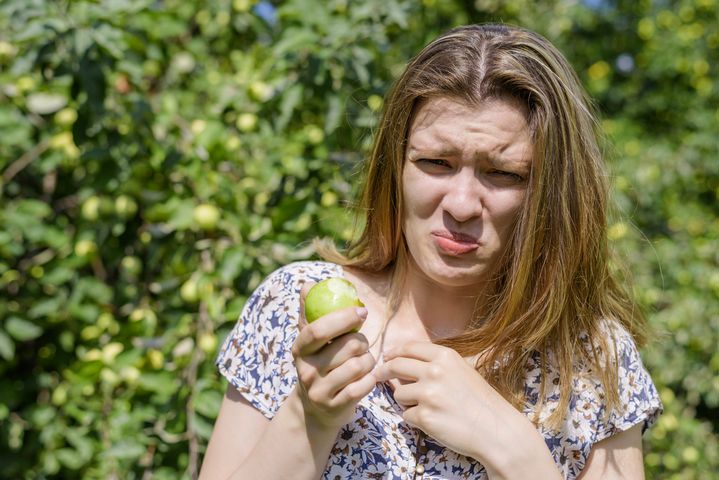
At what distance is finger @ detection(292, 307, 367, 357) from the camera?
92 cm

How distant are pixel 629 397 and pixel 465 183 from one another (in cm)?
44

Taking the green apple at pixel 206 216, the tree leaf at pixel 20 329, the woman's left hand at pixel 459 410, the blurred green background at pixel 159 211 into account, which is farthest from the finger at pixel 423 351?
the tree leaf at pixel 20 329

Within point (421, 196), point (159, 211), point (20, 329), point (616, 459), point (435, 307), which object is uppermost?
point (421, 196)

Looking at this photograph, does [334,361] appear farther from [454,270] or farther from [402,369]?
[454,270]

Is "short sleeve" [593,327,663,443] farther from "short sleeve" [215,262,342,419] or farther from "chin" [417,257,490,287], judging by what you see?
"short sleeve" [215,262,342,419]

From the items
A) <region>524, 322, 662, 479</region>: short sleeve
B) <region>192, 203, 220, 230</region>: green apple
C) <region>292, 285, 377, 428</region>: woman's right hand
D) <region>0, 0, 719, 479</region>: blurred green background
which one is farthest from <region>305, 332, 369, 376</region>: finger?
Result: <region>192, 203, 220, 230</region>: green apple

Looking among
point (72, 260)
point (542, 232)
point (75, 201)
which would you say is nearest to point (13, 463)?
point (72, 260)

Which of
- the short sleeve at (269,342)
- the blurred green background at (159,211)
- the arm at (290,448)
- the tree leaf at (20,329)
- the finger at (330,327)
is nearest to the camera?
the finger at (330,327)

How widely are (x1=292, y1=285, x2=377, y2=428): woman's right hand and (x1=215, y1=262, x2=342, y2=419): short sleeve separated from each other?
20 centimetres

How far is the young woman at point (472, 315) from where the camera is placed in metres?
1.05

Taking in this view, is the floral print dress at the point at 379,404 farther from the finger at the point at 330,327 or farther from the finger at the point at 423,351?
the finger at the point at 330,327

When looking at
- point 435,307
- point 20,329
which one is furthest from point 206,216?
point 435,307

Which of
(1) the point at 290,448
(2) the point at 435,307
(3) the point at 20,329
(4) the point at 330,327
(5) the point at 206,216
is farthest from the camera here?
(3) the point at 20,329

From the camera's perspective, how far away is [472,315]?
1.26 m
